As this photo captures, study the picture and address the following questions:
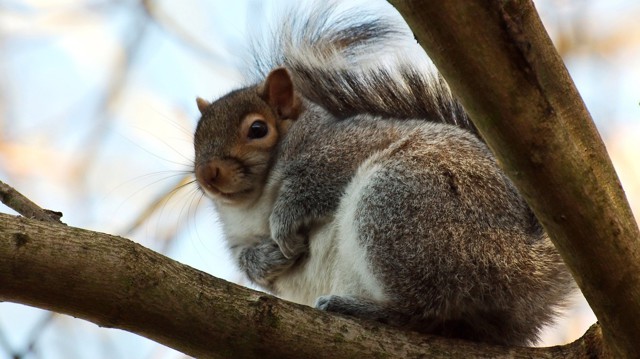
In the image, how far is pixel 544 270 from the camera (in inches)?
98.7

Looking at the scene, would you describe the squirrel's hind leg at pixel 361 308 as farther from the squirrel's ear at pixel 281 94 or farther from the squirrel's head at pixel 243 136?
the squirrel's ear at pixel 281 94

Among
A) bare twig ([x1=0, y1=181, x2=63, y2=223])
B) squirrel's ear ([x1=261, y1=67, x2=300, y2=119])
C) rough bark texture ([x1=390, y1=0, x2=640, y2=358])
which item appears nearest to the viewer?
rough bark texture ([x1=390, y1=0, x2=640, y2=358])

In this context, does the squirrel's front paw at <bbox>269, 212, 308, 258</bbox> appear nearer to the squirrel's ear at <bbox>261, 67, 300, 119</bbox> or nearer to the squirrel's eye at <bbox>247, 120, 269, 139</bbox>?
the squirrel's eye at <bbox>247, 120, 269, 139</bbox>

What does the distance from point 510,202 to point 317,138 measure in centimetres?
89

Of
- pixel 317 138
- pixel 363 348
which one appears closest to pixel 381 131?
pixel 317 138

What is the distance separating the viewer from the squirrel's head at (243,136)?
124 inches

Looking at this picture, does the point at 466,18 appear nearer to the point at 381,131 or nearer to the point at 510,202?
the point at 510,202

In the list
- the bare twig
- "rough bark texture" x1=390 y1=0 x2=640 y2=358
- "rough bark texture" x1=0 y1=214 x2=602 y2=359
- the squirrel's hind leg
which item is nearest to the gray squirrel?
the squirrel's hind leg

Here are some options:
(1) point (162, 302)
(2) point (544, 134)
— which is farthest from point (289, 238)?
(2) point (544, 134)

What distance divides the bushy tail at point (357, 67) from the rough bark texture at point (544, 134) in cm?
115

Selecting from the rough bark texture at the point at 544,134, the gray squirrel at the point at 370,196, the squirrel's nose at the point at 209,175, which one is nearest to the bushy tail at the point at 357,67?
the gray squirrel at the point at 370,196

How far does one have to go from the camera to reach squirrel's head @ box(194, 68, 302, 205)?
3140mm

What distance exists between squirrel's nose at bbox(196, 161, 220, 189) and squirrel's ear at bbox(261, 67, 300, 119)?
1.45 ft

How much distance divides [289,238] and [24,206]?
0.96m
